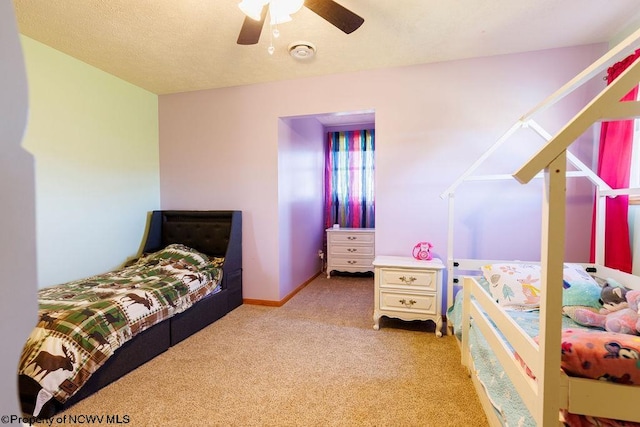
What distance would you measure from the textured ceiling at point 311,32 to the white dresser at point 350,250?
2333 mm

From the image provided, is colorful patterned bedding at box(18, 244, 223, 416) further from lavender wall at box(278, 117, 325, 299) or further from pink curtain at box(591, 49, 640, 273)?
pink curtain at box(591, 49, 640, 273)

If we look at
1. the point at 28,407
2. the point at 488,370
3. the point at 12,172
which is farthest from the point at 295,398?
the point at 12,172

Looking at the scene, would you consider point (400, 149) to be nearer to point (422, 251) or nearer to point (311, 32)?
point (422, 251)

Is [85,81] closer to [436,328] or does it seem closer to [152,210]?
[152,210]

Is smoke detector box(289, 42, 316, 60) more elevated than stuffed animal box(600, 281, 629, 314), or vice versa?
smoke detector box(289, 42, 316, 60)

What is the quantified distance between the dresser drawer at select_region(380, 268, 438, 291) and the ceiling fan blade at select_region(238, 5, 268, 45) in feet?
6.69

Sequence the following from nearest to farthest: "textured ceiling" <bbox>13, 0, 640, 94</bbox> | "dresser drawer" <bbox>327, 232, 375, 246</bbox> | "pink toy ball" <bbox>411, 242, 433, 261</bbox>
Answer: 1. "textured ceiling" <bbox>13, 0, 640, 94</bbox>
2. "pink toy ball" <bbox>411, 242, 433, 261</bbox>
3. "dresser drawer" <bbox>327, 232, 375, 246</bbox>

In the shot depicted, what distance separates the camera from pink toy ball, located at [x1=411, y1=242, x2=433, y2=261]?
262cm

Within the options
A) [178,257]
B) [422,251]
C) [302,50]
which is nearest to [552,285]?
[422,251]

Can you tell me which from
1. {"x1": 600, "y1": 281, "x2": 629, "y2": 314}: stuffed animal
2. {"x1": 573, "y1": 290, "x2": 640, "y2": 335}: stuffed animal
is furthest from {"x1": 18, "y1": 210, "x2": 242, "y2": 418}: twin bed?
{"x1": 600, "y1": 281, "x2": 629, "y2": 314}: stuffed animal

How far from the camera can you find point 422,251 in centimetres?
264

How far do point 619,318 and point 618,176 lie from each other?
1.29m

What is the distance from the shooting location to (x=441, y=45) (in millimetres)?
2387

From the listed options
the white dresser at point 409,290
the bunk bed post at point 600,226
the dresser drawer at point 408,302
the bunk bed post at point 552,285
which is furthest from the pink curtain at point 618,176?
the bunk bed post at point 552,285
